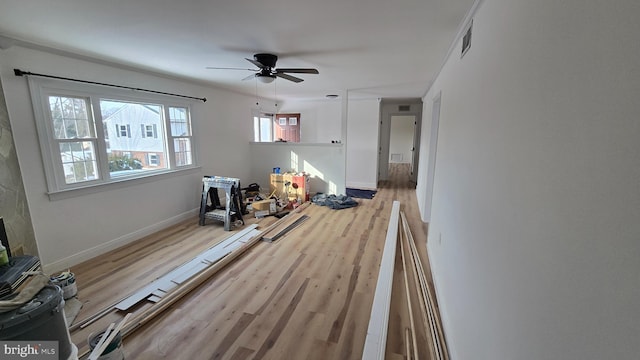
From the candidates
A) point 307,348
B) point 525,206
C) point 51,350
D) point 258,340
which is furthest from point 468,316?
point 51,350

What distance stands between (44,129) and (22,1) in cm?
153

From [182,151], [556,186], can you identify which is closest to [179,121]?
[182,151]

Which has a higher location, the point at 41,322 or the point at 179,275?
the point at 41,322

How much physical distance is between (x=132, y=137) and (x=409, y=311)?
14.0 ft

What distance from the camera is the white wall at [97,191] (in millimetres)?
2609

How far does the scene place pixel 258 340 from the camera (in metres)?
1.94

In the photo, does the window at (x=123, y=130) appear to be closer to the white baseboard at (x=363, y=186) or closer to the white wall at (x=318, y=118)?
the white wall at (x=318, y=118)

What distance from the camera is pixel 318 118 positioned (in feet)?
24.7

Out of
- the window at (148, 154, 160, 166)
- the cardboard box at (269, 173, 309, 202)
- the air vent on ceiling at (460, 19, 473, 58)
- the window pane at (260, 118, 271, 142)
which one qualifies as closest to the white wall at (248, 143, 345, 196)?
the cardboard box at (269, 173, 309, 202)

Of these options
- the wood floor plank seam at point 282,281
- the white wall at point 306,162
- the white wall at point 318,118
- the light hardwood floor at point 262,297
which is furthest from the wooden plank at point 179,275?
the white wall at point 318,118

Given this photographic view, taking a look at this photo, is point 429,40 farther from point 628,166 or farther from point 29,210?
point 29,210

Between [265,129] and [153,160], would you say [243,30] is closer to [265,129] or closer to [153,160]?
[153,160]

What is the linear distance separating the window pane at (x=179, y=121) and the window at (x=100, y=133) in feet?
0.06

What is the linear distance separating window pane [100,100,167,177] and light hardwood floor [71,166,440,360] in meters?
1.13
